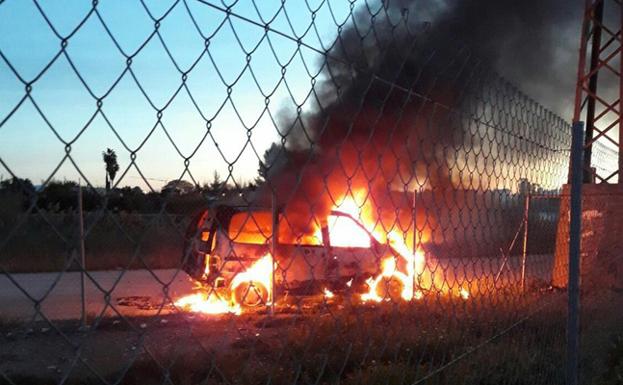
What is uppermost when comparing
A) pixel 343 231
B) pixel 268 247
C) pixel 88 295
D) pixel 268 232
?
pixel 343 231

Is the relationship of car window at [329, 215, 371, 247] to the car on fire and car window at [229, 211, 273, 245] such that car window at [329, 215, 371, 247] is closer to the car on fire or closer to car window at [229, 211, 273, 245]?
the car on fire

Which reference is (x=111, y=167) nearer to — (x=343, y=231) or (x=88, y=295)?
(x=343, y=231)

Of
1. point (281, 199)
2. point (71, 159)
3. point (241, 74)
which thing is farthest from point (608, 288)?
point (71, 159)

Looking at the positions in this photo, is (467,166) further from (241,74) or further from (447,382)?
(241,74)

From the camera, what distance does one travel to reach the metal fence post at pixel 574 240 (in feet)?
12.1

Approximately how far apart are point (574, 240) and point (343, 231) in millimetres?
1337

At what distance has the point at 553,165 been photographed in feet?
17.6

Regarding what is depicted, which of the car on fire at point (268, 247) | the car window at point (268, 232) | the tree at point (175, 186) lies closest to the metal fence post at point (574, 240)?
the car on fire at point (268, 247)

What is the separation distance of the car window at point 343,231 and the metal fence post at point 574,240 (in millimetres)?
1128

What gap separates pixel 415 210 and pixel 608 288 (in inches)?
222

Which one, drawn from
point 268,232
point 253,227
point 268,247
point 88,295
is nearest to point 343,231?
point 268,232

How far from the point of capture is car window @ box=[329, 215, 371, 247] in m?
3.67

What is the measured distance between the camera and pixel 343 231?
4.32 metres

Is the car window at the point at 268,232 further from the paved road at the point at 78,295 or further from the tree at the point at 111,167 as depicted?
the paved road at the point at 78,295
